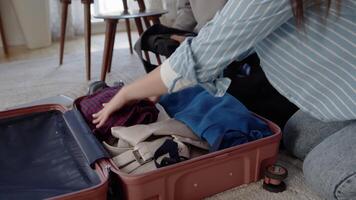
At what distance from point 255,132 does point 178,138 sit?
0.18m

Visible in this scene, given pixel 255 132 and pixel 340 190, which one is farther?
pixel 255 132

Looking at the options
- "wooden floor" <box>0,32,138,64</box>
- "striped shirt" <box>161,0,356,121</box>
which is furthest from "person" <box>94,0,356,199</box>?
"wooden floor" <box>0,32,138,64</box>

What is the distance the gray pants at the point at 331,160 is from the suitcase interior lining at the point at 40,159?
448 mm

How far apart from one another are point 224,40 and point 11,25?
86.1 inches

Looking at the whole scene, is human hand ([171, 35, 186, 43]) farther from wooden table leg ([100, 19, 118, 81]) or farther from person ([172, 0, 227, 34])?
wooden table leg ([100, 19, 118, 81])

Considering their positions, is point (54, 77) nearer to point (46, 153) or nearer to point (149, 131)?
point (46, 153)

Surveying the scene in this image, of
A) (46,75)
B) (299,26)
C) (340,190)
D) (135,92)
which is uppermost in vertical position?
(299,26)

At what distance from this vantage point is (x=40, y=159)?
80cm

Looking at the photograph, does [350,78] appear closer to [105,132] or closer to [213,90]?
[213,90]

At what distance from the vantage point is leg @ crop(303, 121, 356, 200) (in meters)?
0.68

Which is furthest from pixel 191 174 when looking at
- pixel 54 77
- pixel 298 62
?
pixel 54 77

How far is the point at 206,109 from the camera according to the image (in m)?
0.91

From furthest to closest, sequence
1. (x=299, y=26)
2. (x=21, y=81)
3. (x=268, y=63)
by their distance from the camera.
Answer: (x=21, y=81), (x=268, y=63), (x=299, y=26)

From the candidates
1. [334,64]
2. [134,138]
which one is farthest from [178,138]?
[334,64]
